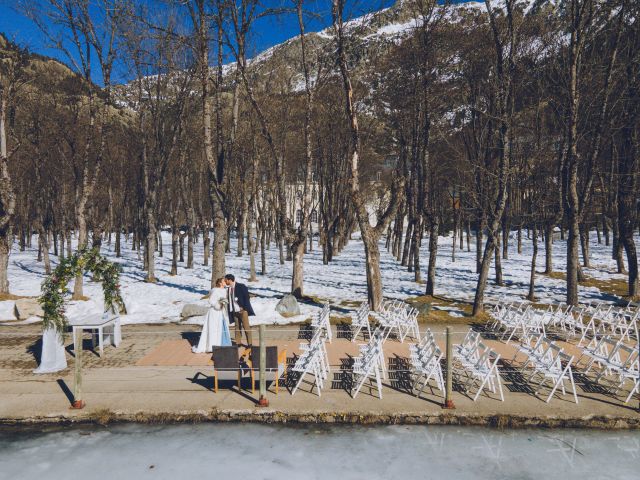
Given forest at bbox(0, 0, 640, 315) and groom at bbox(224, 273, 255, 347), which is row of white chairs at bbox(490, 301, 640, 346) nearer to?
forest at bbox(0, 0, 640, 315)

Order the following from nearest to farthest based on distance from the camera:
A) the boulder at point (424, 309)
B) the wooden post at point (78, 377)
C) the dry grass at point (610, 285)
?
1. the wooden post at point (78, 377)
2. the boulder at point (424, 309)
3. the dry grass at point (610, 285)

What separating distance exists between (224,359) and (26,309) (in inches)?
382

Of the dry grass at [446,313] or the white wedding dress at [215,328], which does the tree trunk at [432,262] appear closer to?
the dry grass at [446,313]

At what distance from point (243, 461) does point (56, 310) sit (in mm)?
5744

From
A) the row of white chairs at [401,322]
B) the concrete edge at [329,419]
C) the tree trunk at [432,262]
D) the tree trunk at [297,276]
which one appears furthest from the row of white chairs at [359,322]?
the tree trunk at [432,262]

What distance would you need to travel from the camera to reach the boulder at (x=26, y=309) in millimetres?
13609

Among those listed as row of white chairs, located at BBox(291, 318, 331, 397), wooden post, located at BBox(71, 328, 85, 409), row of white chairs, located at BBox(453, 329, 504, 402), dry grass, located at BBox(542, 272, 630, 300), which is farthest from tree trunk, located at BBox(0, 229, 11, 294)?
dry grass, located at BBox(542, 272, 630, 300)

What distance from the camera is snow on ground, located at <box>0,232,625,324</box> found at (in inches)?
592

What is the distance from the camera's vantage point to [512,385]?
8.22 metres

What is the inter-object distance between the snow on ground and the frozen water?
6.89 m

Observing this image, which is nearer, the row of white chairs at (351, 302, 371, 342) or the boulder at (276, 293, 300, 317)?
the row of white chairs at (351, 302, 371, 342)

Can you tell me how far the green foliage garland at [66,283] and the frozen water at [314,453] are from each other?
286 centimetres

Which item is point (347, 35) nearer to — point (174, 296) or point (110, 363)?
point (174, 296)

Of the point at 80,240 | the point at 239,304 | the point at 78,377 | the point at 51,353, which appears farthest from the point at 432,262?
the point at 80,240
